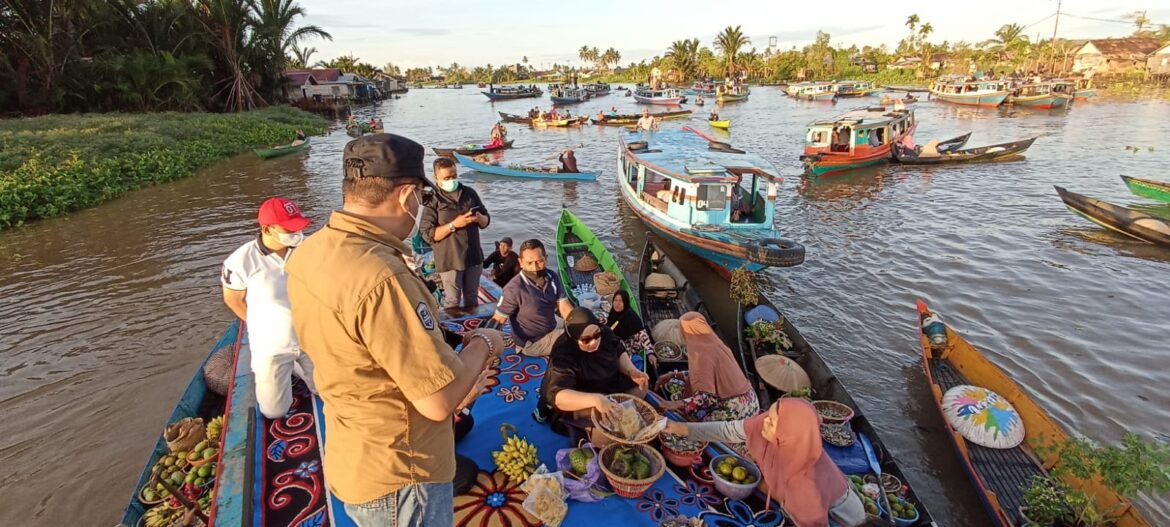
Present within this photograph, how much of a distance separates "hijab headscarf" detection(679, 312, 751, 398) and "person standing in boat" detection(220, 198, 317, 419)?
12.2 feet

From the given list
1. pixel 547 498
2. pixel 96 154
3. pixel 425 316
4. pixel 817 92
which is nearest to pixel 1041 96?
pixel 817 92

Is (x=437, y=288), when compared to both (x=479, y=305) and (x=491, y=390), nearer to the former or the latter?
(x=479, y=305)

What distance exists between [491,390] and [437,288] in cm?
306

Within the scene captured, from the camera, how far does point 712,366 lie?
17.6 feet

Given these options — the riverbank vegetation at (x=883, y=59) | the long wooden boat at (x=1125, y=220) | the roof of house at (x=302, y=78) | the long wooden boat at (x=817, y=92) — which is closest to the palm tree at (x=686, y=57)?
the riverbank vegetation at (x=883, y=59)

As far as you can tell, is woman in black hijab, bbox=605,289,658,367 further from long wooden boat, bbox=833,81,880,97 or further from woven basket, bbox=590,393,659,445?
long wooden boat, bbox=833,81,880,97

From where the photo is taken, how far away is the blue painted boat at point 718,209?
33.6ft

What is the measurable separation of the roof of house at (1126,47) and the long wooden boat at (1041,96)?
70.6 feet

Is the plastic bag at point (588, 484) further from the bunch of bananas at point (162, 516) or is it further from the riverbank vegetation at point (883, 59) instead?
the riverbank vegetation at point (883, 59)

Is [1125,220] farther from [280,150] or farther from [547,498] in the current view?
Answer: [280,150]

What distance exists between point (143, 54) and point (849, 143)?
37508mm

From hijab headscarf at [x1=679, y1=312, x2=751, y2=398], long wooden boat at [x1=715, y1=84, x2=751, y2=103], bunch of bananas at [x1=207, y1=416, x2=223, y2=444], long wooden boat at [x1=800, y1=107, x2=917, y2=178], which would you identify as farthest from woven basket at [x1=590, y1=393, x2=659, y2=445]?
long wooden boat at [x1=715, y1=84, x2=751, y2=103]

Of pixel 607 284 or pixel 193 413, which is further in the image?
pixel 607 284

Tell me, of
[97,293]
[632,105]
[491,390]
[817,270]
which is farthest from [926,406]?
[632,105]
